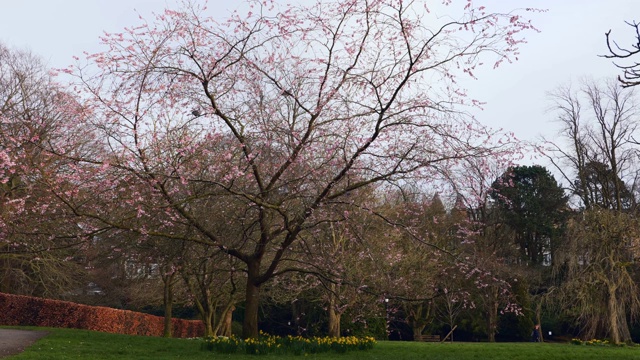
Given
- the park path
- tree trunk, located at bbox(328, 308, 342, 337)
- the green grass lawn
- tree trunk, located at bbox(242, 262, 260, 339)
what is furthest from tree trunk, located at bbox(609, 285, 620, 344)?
the park path

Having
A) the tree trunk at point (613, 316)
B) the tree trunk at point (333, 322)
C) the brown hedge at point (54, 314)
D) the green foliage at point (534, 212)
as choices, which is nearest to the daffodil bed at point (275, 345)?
the tree trunk at point (333, 322)

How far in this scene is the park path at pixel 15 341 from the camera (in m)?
12.3

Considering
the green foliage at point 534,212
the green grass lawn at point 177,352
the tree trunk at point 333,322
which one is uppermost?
the green foliage at point 534,212

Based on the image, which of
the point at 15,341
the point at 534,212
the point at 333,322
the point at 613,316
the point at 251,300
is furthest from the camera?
the point at 534,212

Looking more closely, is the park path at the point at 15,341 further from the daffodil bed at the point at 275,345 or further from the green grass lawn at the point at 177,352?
the daffodil bed at the point at 275,345

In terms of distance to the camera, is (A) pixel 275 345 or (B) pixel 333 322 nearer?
(A) pixel 275 345

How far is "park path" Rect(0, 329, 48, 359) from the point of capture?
12.3 meters

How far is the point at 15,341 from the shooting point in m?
14.2

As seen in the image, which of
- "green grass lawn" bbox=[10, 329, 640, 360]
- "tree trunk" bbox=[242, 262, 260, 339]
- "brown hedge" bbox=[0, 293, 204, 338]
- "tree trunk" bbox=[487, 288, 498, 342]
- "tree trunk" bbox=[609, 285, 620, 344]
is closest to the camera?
"green grass lawn" bbox=[10, 329, 640, 360]

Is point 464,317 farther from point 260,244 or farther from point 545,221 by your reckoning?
point 260,244

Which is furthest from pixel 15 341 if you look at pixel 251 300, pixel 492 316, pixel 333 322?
pixel 492 316

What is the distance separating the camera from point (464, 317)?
34406mm

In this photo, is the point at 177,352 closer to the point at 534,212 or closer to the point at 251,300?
the point at 251,300

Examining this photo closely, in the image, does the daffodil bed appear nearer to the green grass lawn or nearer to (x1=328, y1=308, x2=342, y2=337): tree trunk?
the green grass lawn
